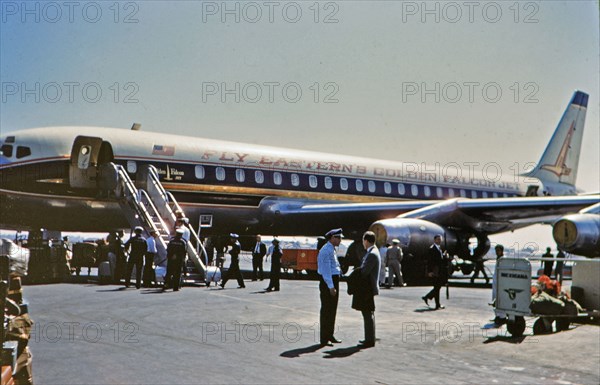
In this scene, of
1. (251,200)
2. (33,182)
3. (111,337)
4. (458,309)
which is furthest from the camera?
(251,200)

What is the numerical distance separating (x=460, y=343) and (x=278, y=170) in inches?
595

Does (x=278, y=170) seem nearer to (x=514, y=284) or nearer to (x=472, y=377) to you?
(x=514, y=284)

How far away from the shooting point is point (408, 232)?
19.8 metres

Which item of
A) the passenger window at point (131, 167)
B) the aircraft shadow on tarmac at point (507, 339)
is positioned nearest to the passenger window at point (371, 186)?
the passenger window at point (131, 167)

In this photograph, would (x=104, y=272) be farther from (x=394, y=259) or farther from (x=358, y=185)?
(x=358, y=185)

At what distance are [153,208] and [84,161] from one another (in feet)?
8.45

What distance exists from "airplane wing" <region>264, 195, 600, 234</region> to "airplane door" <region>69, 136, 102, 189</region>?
20.7 feet

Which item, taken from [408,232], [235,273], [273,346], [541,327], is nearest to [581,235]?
[408,232]

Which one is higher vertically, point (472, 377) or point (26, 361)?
point (26, 361)

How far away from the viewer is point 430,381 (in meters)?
6.95

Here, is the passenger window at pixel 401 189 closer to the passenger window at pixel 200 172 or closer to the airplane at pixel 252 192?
the airplane at pixel 252 192

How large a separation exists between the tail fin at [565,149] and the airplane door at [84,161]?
25403 mm

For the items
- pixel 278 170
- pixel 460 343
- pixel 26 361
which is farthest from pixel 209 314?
pixel 278 170

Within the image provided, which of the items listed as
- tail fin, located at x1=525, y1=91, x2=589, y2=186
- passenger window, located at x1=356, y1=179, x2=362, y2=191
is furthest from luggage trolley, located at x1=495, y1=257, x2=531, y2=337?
tail fin, located at x1=525, y1=91, x2=589, y2=186
